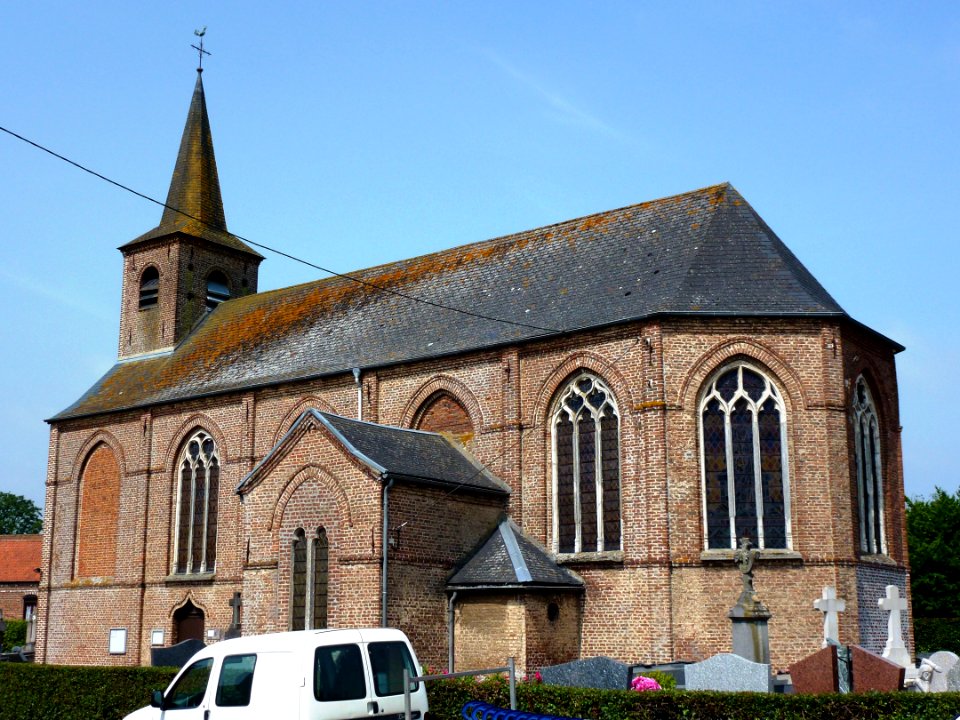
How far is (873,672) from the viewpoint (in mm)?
15508

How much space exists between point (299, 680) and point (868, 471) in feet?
52.0

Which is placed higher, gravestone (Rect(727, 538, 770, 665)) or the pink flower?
gravestone (Rect(727, 538, 770, 665))

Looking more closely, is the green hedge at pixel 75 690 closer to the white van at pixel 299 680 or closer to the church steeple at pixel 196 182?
the white van at pixel 299 680

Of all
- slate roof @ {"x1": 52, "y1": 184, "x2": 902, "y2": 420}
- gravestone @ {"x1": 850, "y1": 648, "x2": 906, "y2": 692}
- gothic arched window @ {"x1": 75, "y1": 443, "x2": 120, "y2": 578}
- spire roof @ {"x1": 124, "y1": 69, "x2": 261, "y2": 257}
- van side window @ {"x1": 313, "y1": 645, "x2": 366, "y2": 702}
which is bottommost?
gravestone @ {"x1": 850, "y1": 648, "x2": 906, "y2": 692}

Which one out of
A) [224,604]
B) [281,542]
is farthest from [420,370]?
[224,604]

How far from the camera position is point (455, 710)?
1462 cm

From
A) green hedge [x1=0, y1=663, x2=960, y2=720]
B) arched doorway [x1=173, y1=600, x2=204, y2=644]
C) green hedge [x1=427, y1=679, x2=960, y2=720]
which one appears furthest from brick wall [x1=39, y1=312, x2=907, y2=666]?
green hedge [x1=427, y1=679, x2=960, y2=720]

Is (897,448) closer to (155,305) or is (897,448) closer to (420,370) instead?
(420,370)

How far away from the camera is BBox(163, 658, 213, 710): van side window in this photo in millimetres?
12578

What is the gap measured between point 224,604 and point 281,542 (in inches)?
263

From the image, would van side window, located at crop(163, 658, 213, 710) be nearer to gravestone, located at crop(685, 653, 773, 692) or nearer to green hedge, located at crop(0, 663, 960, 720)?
green hedge, located at crop(0, 663, 960, 720)

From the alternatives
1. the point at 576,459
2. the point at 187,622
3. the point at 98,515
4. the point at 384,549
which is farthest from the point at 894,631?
the point at 98,515

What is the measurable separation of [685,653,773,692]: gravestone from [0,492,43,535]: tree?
87032 mm

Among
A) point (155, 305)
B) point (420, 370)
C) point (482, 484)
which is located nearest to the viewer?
point (482, 484)
